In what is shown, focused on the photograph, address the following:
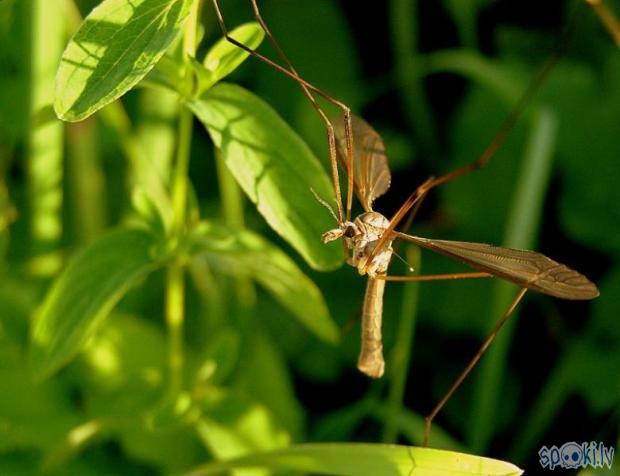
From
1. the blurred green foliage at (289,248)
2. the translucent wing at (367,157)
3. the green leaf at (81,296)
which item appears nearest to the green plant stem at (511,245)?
the blurred green foliage at (289,248)

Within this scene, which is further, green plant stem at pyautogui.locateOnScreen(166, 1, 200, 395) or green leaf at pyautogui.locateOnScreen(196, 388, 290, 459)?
green leaf at pyautogui.locateOnScreen(196, 388, 290, 459)

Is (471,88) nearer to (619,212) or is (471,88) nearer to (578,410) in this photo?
(619,212)

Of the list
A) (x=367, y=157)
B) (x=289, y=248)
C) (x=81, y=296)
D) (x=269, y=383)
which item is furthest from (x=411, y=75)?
(x=81, y=296)

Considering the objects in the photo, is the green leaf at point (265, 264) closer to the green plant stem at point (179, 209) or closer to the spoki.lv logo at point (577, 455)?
the green plant stem at point (179, 209)

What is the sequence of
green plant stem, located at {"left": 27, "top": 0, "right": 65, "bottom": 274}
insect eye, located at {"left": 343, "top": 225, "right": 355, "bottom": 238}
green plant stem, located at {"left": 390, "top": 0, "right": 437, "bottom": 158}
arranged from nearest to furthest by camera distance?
insect eye, located at {"left": 343, "top": 225, "right": 355, "bottom": 238}, green plant stem, located at {"left": 27, "top": 0, "right": 65, "bottom": 274}, green plant stem, located at {"left": 390, "top": 0, "right": 437, "bottom": 158}

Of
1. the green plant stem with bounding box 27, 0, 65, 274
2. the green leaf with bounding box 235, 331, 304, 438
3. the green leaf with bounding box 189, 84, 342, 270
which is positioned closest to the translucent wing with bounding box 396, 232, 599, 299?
the green leaf with bounding box 189, 84, 342, 270

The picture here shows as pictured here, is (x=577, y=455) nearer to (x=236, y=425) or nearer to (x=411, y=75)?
(x=236, y=425)

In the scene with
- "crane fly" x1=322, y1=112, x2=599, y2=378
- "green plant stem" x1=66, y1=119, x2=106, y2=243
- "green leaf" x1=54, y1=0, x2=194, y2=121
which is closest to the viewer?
"green leaf" x1=54, y1=0, x2=194, y2=121

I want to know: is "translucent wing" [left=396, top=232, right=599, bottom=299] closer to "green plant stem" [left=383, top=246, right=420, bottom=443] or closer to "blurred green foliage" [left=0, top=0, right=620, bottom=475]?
"blurred green foliage" [left=0, top=0, right=620, bottom=475]
